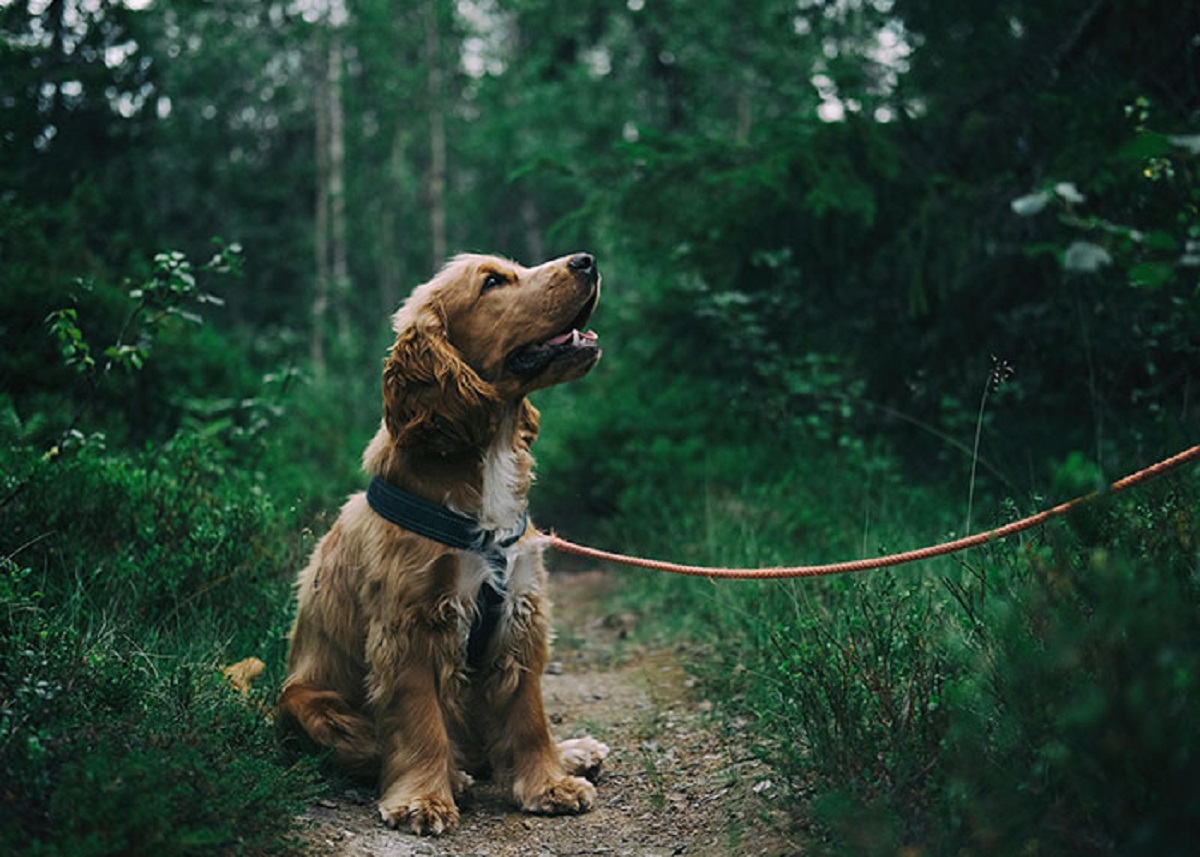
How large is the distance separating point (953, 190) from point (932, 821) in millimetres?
4645

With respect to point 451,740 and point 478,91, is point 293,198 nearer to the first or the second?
point 478,91

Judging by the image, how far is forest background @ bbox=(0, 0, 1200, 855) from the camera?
2.40 meters

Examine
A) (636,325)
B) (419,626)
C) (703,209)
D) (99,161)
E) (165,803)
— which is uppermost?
(99,161)

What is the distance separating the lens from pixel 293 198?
21641 mm

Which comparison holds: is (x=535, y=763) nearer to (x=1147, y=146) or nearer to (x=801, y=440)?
(x=1147, y=146)

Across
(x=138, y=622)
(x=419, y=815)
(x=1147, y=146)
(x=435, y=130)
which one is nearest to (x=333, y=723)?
(x=419, y=815)

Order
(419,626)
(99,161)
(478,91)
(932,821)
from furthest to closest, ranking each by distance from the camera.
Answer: (478,91) → (99,161) → (419,626) → (932,821)

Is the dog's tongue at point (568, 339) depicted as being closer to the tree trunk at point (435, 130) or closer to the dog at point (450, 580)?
the dog at point (450, 580)

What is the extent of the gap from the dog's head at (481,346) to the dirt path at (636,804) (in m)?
1.28

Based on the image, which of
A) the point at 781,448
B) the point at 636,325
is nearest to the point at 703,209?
the point at 636,325

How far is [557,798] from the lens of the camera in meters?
3.49

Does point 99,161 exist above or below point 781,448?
above

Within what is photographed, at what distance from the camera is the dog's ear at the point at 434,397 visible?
3475mm

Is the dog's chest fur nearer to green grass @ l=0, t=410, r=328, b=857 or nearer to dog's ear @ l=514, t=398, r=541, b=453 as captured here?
dog's ear @ l=514, t=398, r=541, b=453
